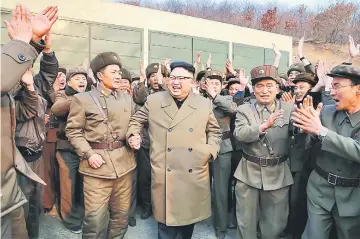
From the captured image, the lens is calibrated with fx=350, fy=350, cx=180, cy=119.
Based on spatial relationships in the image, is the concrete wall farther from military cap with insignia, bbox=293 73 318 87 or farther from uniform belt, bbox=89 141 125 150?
military cap with insignia, bbox=293 73 318 87

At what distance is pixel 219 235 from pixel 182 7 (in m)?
51.7

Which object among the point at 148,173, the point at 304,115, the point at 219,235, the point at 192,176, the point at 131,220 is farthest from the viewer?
the point at 148,173

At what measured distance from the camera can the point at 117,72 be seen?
376cm

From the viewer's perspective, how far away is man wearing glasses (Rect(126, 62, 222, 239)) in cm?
353

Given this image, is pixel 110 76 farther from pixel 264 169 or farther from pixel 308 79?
pixel 308 79

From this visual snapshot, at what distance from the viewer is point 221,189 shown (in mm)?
4508

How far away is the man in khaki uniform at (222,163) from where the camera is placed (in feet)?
14.5

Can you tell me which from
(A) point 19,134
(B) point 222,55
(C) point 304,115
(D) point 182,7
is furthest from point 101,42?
(D) point 182,7

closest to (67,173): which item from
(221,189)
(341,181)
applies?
(221,189)

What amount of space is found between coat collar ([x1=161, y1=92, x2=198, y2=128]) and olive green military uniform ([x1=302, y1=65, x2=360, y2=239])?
130cm

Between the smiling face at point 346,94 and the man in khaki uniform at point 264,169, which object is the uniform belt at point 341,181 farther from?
the smiling face at point 346,94

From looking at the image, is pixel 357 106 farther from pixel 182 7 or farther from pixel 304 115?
pixel 182 7

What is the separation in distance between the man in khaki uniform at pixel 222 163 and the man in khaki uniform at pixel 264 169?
0.71 metres

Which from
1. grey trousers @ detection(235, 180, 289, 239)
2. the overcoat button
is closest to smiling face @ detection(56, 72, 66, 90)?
grey trousers @ detection(235, 180, 289, 239)
